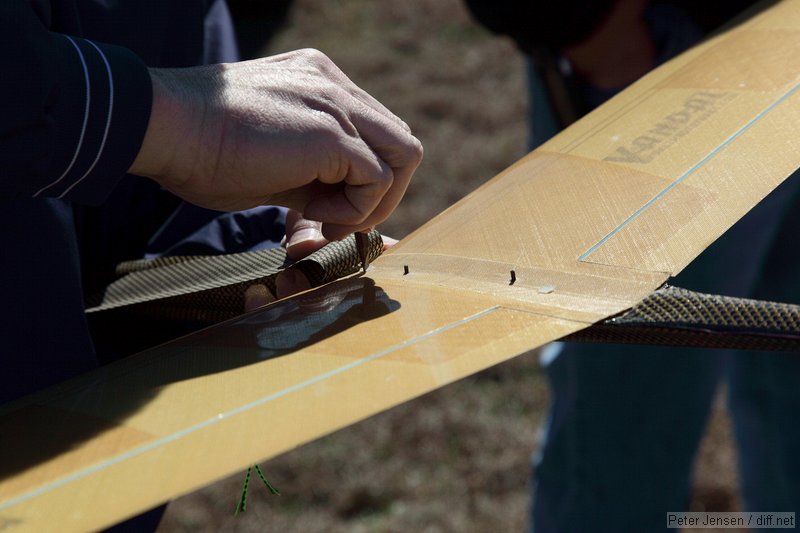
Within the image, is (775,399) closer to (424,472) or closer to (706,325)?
(424,472)

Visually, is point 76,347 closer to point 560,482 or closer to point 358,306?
point 358,306

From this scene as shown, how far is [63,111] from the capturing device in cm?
73

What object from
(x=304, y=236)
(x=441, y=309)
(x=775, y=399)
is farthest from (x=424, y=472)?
(x=441, y=309)

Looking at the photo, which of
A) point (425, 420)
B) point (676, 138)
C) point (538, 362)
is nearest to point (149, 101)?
point (676, 138)

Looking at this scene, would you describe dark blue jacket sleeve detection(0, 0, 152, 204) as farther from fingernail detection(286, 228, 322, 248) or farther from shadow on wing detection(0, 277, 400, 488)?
fingernail detection(286, 228, 322, 248)

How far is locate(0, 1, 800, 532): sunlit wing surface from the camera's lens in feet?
2.24

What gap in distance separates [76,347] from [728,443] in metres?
2.15

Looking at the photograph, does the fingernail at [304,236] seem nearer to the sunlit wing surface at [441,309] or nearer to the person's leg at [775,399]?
the sunlit wing surface at [441,309]

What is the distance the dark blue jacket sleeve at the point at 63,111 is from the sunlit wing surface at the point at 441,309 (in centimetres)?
19

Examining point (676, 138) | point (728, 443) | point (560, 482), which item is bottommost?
point (728, 443)

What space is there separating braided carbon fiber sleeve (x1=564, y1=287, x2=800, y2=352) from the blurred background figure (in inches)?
41.7

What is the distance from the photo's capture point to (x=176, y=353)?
88cm

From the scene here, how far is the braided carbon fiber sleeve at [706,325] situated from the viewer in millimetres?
832

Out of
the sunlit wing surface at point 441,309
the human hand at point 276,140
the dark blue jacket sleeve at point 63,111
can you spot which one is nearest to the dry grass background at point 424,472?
the sunlit wing surface at point 441,309
